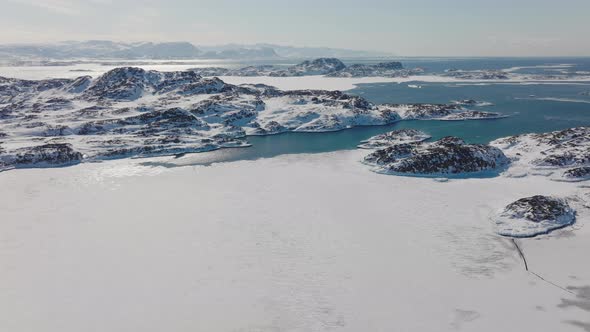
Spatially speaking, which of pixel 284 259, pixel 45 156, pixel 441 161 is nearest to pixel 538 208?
pixel 441 161

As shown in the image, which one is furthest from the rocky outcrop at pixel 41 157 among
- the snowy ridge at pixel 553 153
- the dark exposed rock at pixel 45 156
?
the snowy ridge at pixel 553 153

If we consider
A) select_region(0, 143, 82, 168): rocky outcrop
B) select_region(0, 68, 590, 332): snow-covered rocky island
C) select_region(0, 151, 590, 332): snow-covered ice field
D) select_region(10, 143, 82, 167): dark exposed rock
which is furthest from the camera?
select_region(10, 143, 82, 167): dark exposed rock

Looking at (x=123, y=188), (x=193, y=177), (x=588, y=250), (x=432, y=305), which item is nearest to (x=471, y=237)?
(x=588, y=250)

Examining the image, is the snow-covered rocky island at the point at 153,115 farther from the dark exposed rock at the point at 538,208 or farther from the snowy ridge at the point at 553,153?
the dark exposed rock at the point at 538,208

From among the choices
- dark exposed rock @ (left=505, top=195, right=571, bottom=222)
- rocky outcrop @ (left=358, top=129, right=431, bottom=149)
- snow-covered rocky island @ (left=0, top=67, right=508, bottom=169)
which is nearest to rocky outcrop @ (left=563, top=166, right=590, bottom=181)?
dark exposed rock @ (left=505, top=195, right=571, bottom=222)

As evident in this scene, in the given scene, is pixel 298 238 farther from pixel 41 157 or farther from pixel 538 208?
pixel 41 157

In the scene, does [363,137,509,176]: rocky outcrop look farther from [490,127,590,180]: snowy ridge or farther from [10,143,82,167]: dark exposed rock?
[10,143,82,167]: dark exposed rock
